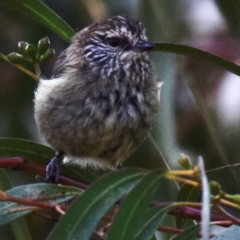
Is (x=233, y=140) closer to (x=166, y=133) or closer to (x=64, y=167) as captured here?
(x=166, y=133)

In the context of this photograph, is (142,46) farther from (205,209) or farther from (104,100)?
(205,209)

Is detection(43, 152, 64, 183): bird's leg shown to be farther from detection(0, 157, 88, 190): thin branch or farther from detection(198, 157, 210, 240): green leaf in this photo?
detection(198, 157, 210, 240): green leaf

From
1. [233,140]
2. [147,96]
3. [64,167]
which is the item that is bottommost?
[233,140]

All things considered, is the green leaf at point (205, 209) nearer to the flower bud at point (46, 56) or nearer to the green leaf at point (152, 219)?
the green leaf at point (152, 219)

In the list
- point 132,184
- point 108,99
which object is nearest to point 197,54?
point 108,99

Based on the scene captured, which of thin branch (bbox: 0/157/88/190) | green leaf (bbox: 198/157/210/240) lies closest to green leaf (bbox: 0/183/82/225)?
thin branch (bbox: 0/157/88/190)

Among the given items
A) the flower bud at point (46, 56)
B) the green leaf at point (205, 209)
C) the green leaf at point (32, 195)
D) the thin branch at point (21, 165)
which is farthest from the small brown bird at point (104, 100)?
the green leaf at point (205, 209)
